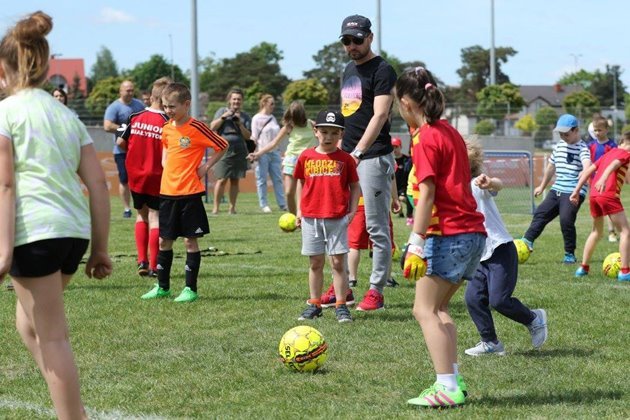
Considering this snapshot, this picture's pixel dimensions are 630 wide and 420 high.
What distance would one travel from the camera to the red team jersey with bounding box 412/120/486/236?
18.5 ft

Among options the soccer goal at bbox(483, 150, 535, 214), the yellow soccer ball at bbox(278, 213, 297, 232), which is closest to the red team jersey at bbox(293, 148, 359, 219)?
the yellow soccer ball at bbox(278, 213, 297, 232)

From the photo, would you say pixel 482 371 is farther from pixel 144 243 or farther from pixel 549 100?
pixel 549 100

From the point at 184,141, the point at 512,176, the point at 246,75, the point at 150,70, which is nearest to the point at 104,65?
the point at 150,70

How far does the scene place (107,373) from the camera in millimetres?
6473

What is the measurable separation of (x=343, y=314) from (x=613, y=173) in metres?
4.37

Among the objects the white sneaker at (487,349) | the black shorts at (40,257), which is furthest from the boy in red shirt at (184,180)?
the black shorts at (40,257)

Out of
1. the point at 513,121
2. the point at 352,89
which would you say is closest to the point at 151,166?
the point at 352,89

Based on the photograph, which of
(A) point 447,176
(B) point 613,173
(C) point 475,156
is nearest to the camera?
(A) point 447,176

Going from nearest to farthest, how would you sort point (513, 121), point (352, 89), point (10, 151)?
point (10, 151) < point (352, 89) < point (513, 121)

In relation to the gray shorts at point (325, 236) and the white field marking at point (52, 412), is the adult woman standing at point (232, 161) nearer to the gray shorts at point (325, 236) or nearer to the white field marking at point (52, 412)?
the gray shorts at point (325, 236)

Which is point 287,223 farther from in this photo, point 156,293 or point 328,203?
point 328,203

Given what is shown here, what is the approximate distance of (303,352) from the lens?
6418mm

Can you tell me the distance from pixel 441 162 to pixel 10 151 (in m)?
2.30

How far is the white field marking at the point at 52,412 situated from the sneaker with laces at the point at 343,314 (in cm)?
296
